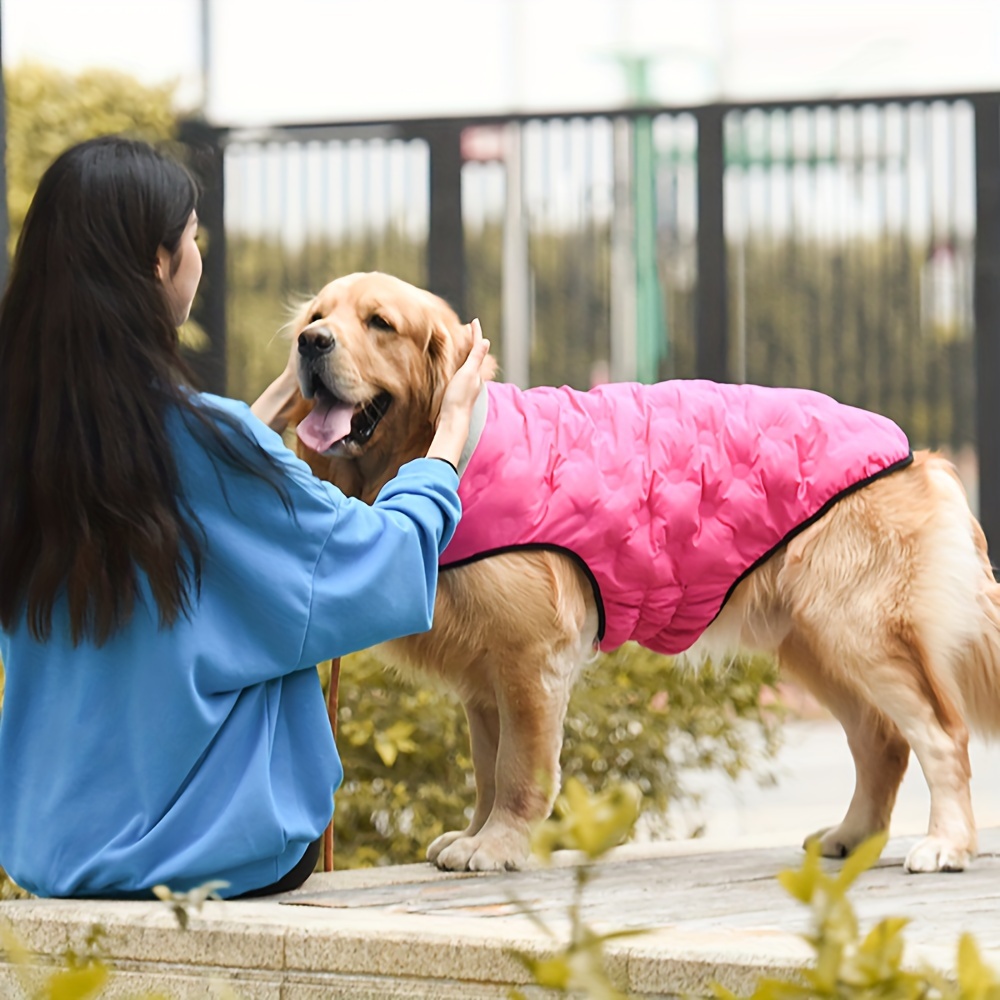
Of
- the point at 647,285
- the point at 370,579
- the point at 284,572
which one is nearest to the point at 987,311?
the point at 647,285

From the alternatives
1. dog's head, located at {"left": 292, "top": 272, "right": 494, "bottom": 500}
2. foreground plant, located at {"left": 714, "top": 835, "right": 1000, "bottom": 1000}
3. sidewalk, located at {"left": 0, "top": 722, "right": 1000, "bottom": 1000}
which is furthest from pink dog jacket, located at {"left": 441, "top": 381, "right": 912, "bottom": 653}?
foreground plant, located at {"left": 714, "top": 835, "right": 1000, "bottom": 1000}

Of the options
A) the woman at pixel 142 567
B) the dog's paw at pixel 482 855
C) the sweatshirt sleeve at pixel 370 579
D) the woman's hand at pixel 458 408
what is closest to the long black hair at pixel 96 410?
the woman at pixel 142 567

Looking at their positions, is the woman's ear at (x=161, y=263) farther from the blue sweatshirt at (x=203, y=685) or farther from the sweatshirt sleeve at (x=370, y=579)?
the sweatshirt sleeve at (x=370, y=579)

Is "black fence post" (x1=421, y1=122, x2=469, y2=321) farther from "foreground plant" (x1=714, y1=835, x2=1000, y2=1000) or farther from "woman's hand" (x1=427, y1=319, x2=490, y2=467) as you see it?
"foreground plant" (x1=714, y1=835, x2=1000, y2=1000)

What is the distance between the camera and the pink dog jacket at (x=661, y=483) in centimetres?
334

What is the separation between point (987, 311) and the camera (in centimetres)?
689

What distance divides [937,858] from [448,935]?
1.42m

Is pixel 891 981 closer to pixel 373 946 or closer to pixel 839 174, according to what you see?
pixel 373 946

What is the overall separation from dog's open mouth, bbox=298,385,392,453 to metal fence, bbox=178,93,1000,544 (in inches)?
134

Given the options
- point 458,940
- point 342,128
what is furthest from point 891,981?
point 342,128

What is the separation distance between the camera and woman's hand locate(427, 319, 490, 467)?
3.00 m

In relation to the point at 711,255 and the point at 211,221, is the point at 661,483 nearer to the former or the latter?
the point at 711,255

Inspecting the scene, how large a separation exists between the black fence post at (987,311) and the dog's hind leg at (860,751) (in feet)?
10.9

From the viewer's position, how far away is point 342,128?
7258 mm
